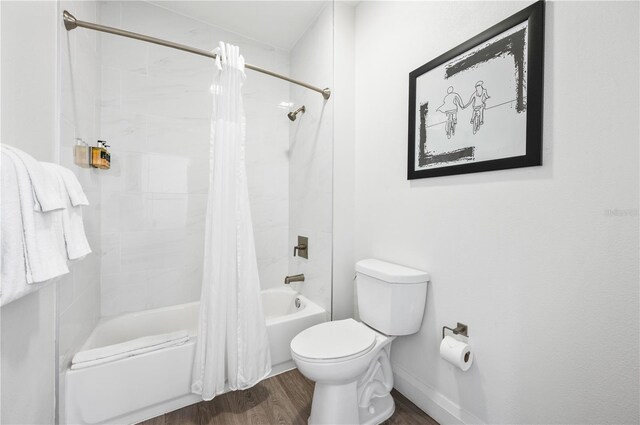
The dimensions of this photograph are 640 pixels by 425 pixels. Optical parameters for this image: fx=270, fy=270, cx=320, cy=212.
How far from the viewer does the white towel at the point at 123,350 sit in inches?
51.6

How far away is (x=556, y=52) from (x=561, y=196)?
52cm

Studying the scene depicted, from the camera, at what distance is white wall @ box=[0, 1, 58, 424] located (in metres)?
0.81

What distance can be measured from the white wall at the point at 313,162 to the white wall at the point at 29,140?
148 cm

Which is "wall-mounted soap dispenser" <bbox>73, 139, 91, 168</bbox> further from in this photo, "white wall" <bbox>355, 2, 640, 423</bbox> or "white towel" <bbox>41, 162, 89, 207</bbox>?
"white wall" <bbox>355, 2, 640, 423</bbox>

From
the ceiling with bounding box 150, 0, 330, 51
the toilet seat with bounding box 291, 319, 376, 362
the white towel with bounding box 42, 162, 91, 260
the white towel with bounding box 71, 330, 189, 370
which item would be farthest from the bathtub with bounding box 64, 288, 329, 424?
the ceiling with bounding box 150, 0, 330, 51

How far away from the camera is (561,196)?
38.1 inches

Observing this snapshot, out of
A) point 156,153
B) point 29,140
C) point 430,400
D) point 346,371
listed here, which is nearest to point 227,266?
point 346,371

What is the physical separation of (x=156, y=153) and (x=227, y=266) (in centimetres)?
117

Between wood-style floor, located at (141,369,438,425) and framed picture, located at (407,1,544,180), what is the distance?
1.31m

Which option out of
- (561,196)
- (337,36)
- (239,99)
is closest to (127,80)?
(239,99)

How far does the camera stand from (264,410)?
1.50 metres

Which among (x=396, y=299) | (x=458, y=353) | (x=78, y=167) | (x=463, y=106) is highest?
(x=463, y=106)

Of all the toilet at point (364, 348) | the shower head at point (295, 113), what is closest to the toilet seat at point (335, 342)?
the toilet at point (364, 348)

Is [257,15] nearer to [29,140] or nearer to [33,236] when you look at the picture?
[29,140]
